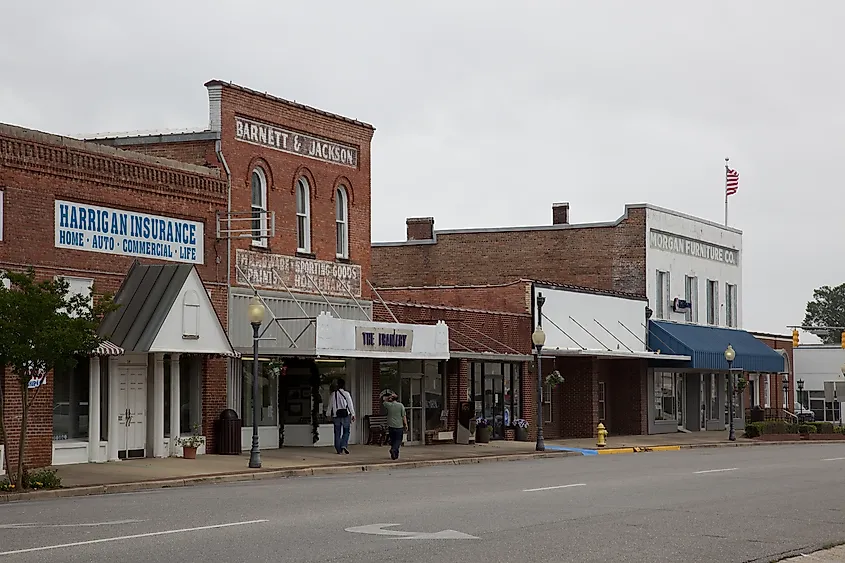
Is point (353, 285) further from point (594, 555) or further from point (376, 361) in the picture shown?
point (594, 555)

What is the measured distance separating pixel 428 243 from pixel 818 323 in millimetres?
106470

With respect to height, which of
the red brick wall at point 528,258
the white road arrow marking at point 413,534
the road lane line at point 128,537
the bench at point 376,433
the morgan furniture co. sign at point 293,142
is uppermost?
the morgan furniture co. sign at point 293,142

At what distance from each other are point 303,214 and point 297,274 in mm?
1688

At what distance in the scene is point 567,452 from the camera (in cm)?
3731

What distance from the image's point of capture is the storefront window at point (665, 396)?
173 ft

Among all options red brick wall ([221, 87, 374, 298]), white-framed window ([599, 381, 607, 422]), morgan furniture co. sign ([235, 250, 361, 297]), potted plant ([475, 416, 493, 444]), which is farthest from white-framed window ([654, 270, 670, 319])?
morgan furniture co. sign ([235, 250, 361, 297])

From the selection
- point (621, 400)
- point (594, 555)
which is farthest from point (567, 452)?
point (594, 555)

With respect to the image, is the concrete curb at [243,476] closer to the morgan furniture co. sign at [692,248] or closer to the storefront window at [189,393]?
the storefront window at [189,393]

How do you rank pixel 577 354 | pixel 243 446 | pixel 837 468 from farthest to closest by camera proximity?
1. pixel 577 354
2. pixel 243 446
3. pixel 837 468

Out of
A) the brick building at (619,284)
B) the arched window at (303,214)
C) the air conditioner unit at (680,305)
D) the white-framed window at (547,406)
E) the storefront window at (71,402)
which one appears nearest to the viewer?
the storefront window at (71,402)

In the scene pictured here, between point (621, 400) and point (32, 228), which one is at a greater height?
point (32, 228)

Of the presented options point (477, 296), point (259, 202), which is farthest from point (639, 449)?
point (259, 202)

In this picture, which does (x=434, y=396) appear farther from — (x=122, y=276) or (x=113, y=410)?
(x=122, y=276)

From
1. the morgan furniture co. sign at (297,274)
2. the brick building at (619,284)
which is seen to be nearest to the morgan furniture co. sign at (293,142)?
the morgan furniture co. sign at (297,274)
